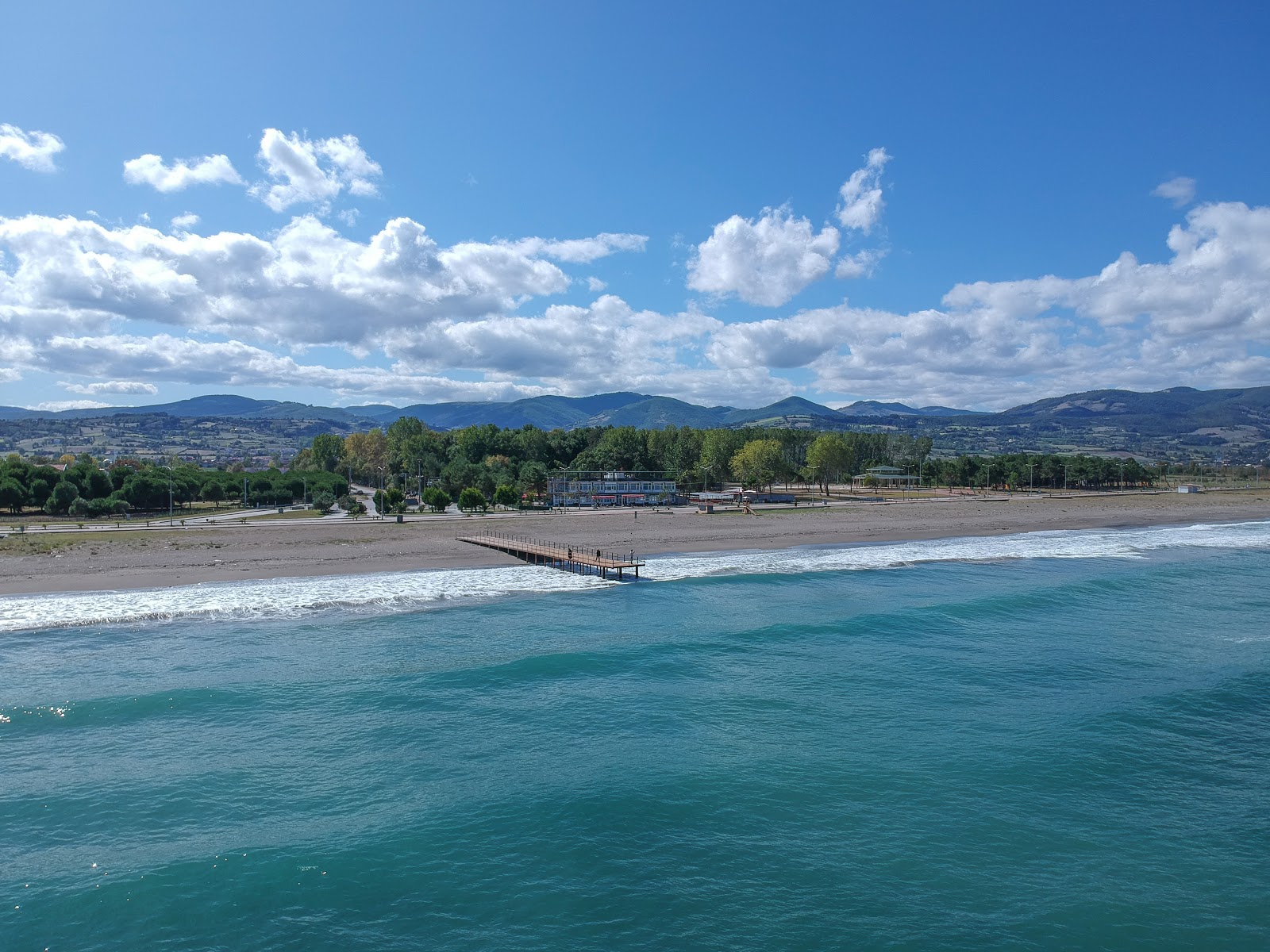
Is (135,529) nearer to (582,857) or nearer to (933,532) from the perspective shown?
(582,857)

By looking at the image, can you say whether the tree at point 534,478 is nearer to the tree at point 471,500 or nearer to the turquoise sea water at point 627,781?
the tree at point 471,500

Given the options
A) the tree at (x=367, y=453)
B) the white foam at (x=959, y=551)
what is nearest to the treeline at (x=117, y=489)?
the tree at (x=367, y=453)

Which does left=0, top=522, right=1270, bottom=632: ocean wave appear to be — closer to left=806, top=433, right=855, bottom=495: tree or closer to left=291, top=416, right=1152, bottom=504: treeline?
left=291, top=416, right=1152, bottom=504: treeline

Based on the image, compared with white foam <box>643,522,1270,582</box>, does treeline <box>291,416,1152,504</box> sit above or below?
above

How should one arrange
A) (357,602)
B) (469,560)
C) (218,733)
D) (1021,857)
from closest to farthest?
(1021,857)
(218,733)
(357,602)
(469,560)

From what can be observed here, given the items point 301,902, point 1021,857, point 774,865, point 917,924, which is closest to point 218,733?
point 301,902

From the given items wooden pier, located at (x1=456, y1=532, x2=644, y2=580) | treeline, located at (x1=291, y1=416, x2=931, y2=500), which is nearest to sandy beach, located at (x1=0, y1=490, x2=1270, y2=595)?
wooden pier, located at (x1=456, y1=532, x2=644, y2=580)

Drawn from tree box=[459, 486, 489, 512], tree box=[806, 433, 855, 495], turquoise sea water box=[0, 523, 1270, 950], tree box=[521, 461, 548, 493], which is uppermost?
tree box=[806, 433, 855, 495]
